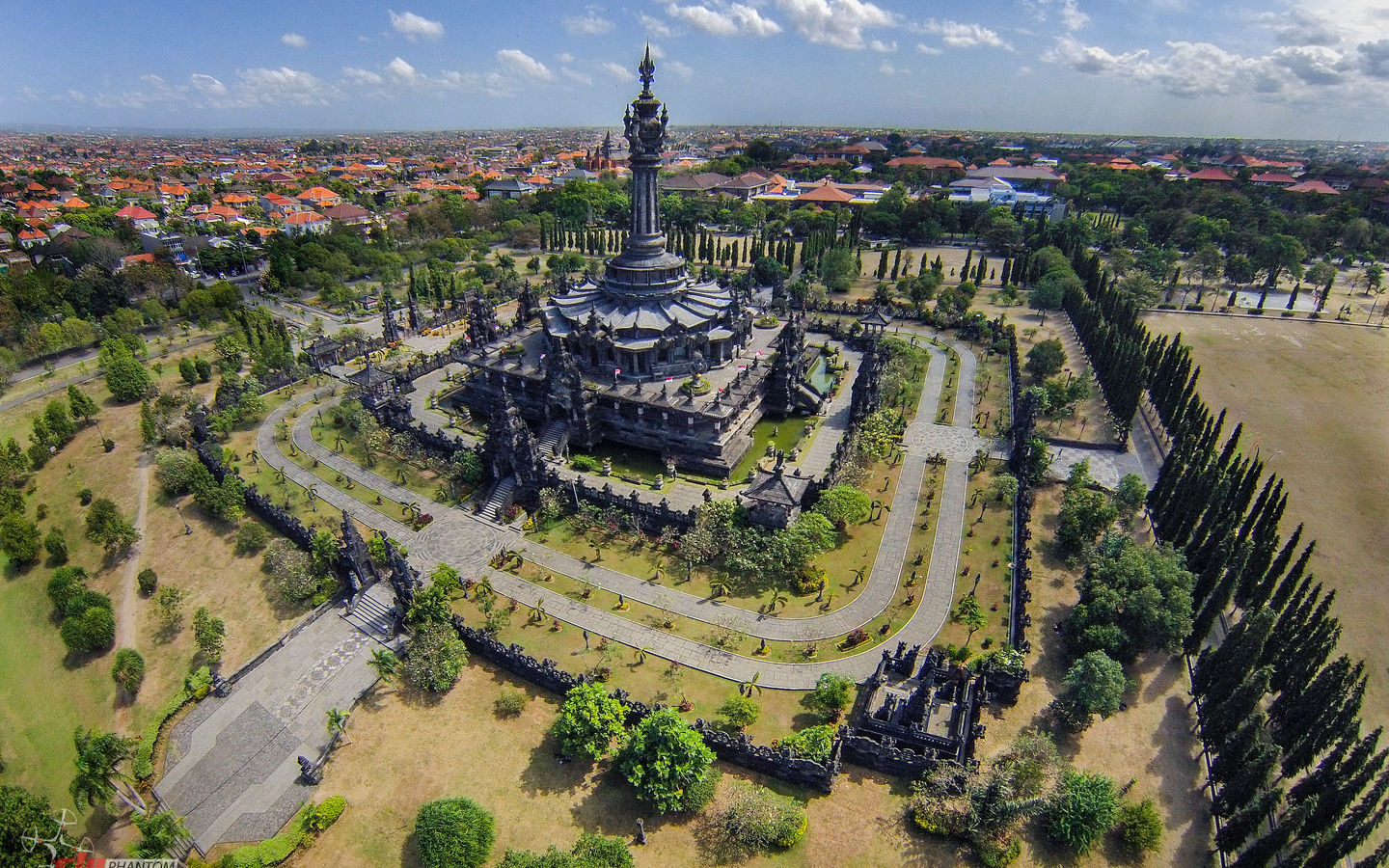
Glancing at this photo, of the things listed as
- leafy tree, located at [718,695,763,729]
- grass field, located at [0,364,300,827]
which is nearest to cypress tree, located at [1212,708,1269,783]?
leafy tree, located at [718,695,763,729]

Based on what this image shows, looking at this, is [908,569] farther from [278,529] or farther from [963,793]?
[278,529]

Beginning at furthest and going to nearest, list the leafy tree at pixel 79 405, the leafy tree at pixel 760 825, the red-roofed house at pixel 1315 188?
the red-roofed house at pixel 1315 188 < the leafy tree at pixel 79 405 < the leafy tree at pixel 760 825

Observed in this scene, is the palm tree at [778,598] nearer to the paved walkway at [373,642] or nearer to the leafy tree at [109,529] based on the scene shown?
the paved walkway at [373,642]

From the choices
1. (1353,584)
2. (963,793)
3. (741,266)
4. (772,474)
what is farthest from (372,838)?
(741,266)

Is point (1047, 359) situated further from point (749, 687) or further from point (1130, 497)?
point (749, 687)

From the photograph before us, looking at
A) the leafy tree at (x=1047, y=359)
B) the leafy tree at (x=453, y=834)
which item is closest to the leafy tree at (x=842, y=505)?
the leafy tree at (x=453, y=834)

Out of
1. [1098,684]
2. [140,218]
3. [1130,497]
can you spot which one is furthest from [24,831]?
[140,218]
